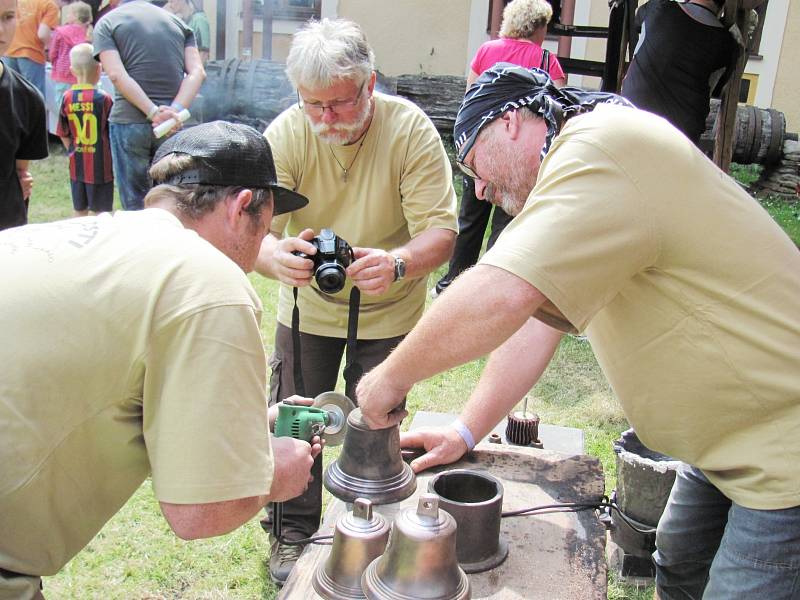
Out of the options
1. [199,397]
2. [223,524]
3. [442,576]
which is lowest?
[442,576]

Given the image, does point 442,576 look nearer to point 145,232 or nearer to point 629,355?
point 629,355

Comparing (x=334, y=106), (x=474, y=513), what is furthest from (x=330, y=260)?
(x=474, y=513)

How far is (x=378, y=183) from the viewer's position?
2.93m

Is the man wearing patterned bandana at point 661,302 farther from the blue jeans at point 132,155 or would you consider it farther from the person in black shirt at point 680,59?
the blue jeans at point 132,155

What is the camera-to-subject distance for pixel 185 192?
1.78 meters

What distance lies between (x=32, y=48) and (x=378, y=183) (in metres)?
7.70

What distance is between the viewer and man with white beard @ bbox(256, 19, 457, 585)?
2.75m

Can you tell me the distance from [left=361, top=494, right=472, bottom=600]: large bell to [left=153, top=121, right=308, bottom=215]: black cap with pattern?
846 millimetres

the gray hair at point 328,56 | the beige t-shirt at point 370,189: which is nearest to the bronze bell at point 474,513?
the beige t-shirt at point 370,189

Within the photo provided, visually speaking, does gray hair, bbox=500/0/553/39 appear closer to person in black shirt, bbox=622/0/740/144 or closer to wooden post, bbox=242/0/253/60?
person in black shirt, bbox=622/0/740/144

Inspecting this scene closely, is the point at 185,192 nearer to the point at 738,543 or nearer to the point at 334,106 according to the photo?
the point at 334,106

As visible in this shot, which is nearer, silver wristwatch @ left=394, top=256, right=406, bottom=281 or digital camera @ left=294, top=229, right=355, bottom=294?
digital camera @ left=294, top=229, right=355, bottom=294

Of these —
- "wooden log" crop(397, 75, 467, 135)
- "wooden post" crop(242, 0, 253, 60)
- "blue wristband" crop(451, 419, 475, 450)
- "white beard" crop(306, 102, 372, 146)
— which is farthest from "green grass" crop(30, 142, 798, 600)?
"wooden post" crop(242, 0, 253, 60)

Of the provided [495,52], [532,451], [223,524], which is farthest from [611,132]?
[495,52]
